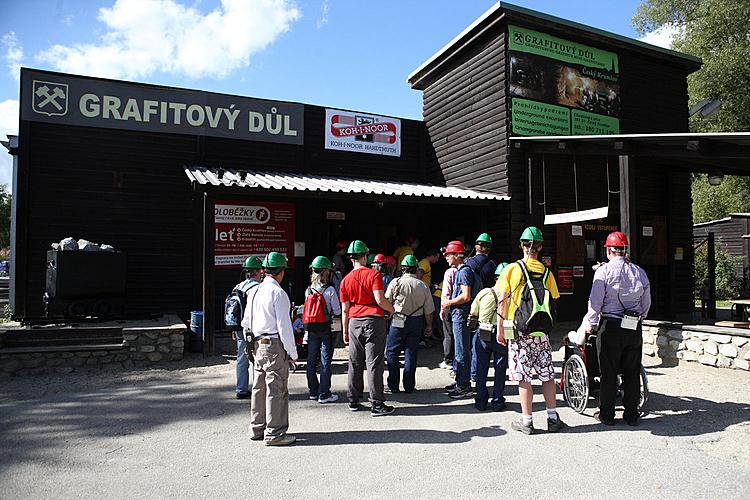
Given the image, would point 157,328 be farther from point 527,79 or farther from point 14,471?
point 527,79

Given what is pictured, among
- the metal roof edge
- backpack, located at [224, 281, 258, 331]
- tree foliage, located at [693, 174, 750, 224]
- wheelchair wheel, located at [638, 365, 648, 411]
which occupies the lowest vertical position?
wheelchair wheel, located at [638, 365, 648, 411]

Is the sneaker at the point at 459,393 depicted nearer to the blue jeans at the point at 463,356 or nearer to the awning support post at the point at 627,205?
the blue jeans at the point at 463,356

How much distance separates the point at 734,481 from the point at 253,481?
3587 millimetres

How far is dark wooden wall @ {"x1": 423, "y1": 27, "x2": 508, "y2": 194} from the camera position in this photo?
440 inches

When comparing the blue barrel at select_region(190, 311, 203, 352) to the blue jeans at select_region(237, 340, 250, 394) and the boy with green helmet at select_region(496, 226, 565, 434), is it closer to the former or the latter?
the blue jeans at select_region(237, 340, 250, 394)

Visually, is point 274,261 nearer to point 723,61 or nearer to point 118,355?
point 118,355

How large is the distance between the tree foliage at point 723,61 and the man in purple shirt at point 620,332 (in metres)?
20.5

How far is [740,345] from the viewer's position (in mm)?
6945

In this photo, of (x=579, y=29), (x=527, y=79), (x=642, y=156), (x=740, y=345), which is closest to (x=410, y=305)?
(x=740, y=345)

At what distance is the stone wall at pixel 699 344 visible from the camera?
6973 mm

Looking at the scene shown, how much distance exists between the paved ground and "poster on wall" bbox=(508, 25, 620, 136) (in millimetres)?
6982

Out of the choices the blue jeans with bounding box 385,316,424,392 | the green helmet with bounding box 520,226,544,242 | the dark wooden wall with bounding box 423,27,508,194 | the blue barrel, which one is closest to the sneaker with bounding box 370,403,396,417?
the blue jeans with bounding box 385,316,424,392

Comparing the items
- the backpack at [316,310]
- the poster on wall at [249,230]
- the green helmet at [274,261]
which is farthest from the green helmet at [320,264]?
the poster on wall at [249,230]

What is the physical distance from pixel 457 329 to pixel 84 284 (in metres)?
6.65
